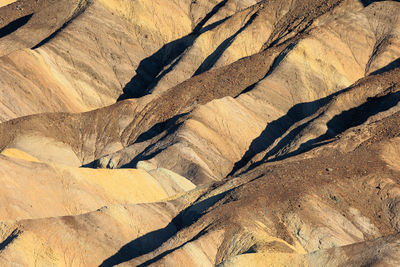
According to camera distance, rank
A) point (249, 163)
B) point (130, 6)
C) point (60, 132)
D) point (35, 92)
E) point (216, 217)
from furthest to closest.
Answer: point (130, 6) → point (35, 92) → point (60, 132) → point (249, 163) → point (216, 217)

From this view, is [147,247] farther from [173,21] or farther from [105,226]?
[173,21]

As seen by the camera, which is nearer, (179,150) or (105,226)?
(105,226)

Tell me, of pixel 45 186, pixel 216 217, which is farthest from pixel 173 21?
pixel 216 217

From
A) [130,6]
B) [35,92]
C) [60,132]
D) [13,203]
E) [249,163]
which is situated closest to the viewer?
[13,203]

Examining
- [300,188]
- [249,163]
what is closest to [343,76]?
[249,163]

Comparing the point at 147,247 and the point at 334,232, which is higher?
the point at 147,247

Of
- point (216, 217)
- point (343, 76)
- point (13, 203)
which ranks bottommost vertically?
point (343, 76)
